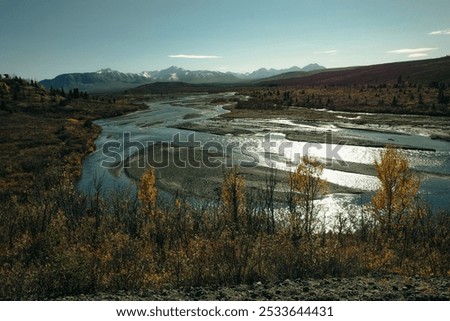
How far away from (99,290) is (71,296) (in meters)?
1.06

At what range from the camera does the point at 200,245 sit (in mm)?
16859

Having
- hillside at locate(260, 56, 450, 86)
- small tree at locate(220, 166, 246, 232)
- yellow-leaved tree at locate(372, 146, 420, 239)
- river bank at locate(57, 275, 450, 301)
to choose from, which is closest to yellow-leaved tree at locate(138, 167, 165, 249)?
small tree at locate(220, 166, 246, 232)

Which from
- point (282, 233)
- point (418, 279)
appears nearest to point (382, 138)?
point (282, 233)

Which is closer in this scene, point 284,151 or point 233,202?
point 233,202

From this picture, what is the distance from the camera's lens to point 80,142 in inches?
2270

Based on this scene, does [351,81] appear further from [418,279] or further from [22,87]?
[418,279]

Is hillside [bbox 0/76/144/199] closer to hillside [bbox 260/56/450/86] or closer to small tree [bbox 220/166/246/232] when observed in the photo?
small tree [bbox 220/166/246/232]

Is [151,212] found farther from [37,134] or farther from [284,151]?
[37,134]

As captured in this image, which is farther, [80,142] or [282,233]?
[80,142]

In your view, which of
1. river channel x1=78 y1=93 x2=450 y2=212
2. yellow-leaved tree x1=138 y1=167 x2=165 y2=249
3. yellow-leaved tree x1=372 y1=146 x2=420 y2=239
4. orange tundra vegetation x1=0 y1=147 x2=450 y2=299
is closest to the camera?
orange tundra vegetation x1=0 y1=147 x2=450 y2=299

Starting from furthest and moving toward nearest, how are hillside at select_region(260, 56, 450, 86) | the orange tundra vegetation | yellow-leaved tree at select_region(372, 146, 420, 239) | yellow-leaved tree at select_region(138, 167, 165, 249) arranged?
hillside at select_region(260, 56, 450, 86) < yellow-leaved tree at select_region(372, 146, 420, 239) < yellow-leaved tree at select_region(138, 167, 165, 249) < the orange tundra vegetation

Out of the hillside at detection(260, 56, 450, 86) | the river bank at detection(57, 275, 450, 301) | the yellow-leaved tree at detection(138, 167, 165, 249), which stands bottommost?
the yellow-leaved tree at detection(138, 167, 165, 249)

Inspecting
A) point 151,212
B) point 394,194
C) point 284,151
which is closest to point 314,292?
point 394,194

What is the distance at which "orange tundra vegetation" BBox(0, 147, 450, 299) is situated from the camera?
40.6 feet
